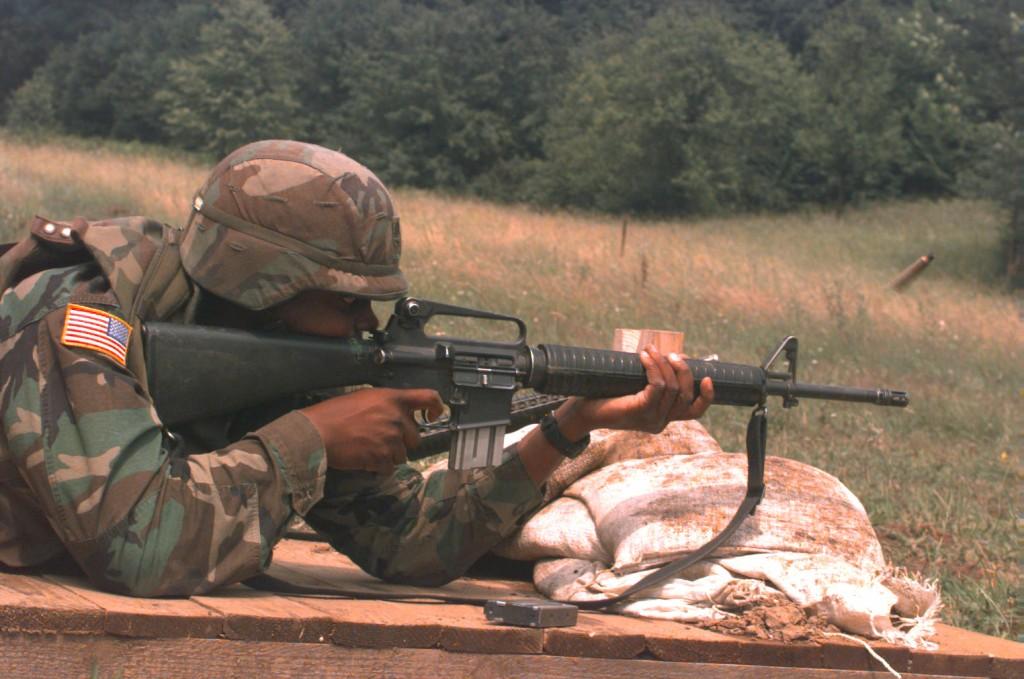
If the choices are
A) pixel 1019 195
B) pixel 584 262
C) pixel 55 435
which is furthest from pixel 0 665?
pixel 1019 195

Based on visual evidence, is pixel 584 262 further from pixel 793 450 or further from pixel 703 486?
pixel 703 486

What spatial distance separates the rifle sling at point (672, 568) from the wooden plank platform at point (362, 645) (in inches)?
2.6

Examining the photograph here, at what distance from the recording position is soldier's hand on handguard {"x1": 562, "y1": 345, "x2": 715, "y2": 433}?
3.37 metres

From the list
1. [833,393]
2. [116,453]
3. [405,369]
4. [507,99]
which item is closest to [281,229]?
[405,369]

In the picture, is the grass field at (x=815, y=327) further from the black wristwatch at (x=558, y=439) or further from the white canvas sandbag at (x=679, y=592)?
the black wristwatch at (x=558, y=439)

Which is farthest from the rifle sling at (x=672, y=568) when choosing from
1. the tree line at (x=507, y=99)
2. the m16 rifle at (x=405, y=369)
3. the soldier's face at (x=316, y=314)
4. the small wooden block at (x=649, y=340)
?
the tree line at (x=507, y=99)

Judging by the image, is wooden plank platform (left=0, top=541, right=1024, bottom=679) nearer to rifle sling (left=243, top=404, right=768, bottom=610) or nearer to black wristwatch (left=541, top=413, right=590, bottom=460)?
rifle sling (left=243, top=404, right=768, bottom=610)

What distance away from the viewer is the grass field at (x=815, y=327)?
6.28 m

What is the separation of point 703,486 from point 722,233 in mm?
32071

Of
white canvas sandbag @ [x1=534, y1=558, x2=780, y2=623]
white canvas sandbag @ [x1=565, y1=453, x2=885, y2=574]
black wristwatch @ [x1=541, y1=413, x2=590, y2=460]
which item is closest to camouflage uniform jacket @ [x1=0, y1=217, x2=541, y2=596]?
black wristwatch @ [x1=541, y1=413, x2=590, y2=460]

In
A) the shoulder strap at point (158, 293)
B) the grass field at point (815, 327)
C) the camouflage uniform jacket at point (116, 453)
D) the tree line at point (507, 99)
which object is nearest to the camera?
the camouflage uniform jacket at point (116, 453)

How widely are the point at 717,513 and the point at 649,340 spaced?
0.55 metres

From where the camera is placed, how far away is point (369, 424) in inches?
119

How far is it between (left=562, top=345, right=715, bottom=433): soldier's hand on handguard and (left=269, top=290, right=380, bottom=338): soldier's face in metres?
0.64
